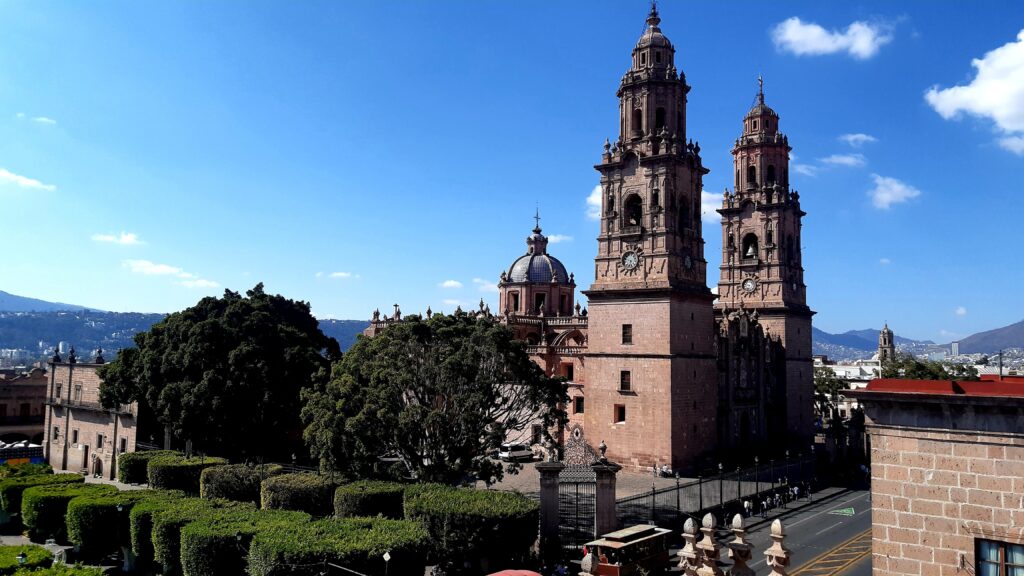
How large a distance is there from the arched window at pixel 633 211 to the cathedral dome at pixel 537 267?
21.9 meters

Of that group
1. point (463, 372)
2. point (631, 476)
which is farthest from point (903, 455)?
point (631, 476)

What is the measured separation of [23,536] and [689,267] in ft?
118

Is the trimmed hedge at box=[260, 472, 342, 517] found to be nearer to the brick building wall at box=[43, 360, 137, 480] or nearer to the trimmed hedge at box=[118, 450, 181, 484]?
the trimmed hedge at box=[118, 450, 181, 484]

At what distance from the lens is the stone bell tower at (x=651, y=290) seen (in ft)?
127

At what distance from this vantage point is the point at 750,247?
55.2 metres

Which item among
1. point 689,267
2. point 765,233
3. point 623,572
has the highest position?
point 765,233

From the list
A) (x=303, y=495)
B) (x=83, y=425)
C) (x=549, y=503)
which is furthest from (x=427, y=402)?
(x=83, y=425)

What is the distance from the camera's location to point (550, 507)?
79.0ft

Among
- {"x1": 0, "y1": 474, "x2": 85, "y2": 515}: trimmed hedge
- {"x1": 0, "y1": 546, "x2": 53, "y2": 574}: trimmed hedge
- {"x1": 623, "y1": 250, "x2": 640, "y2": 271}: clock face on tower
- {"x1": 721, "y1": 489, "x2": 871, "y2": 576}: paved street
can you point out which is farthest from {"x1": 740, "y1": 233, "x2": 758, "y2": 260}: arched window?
{"x1": 0, "y1": 546, "x2": 53, "y2": 574}: trimmed hedge

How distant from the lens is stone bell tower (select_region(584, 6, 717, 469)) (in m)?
38.6

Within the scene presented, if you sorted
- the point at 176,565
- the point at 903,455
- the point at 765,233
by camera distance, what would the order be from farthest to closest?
the point at 765,233 < the point at 176,565 < the point at 903,455

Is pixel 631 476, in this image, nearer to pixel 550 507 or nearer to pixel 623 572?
pixel 550 507

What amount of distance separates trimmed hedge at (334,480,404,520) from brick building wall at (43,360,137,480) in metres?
22.7

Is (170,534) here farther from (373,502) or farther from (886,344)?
(886,344)
